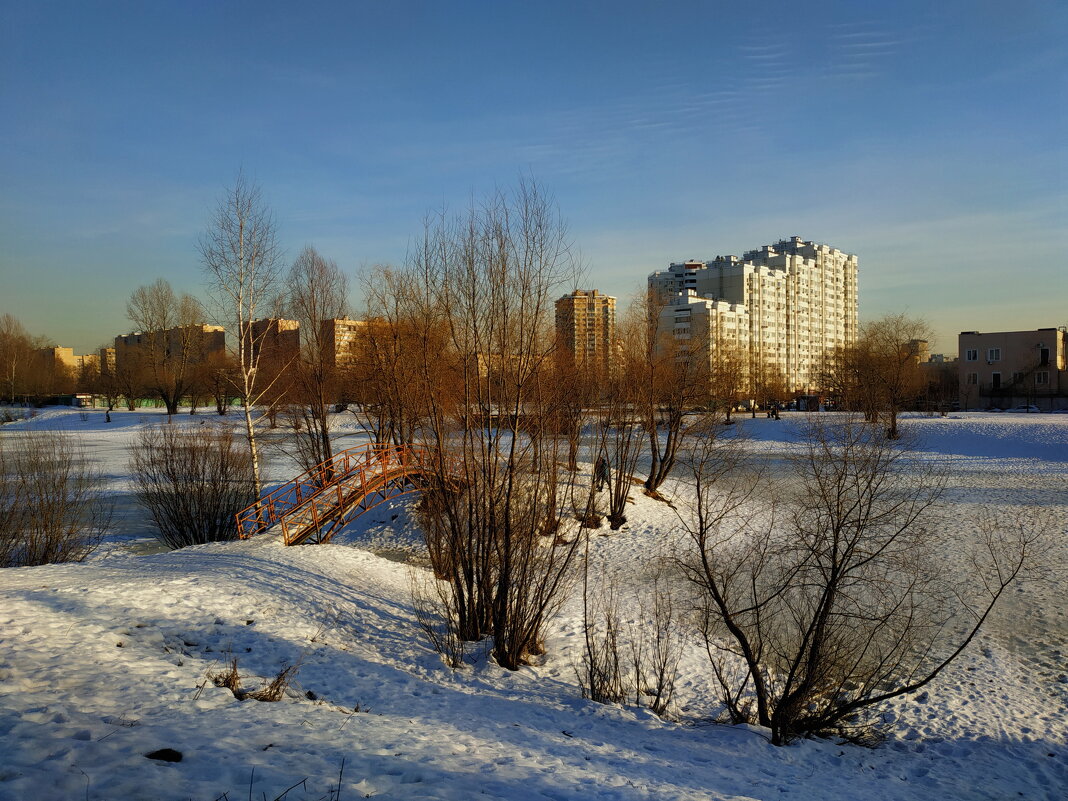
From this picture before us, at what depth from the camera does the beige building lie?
2517 inches

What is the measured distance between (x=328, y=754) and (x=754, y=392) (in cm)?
6120

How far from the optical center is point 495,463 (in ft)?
31.9

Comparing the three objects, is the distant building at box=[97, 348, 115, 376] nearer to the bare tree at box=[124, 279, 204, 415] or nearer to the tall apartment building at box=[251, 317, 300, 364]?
the bare tree at box=[124, 279, 204, 415]

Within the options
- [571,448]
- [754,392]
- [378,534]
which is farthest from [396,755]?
[754,392]

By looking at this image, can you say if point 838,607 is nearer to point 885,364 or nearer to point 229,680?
point 229,680

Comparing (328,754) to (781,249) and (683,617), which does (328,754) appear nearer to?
(683,617)

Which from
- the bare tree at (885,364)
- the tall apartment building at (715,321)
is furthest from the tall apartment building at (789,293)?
the bare tree at (885,364)

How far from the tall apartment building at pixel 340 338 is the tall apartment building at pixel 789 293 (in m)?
71.3

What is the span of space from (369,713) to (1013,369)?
254 feet

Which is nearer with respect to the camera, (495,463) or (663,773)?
(663,773)

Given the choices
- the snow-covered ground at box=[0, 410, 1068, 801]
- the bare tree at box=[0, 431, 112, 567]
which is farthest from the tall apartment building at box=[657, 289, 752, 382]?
the bare tree at box=[0, 431, 112, 567]

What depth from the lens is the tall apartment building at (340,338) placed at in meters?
23.1

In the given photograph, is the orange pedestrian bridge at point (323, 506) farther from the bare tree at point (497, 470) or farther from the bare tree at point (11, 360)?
the bare tree at point (11, 360)

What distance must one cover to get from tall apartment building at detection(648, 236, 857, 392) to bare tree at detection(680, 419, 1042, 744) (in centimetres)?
8195
